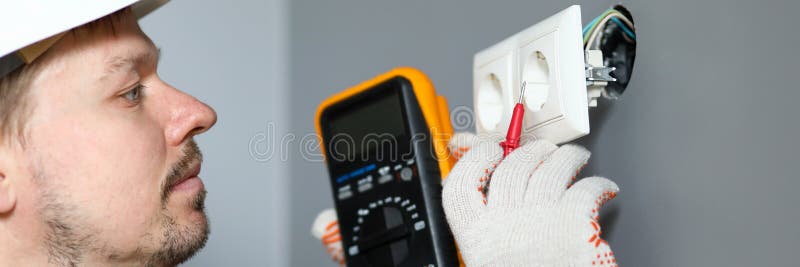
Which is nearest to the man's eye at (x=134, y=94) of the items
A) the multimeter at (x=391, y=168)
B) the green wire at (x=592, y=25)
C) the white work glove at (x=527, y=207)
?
the multimeter at (x=391, y=168)

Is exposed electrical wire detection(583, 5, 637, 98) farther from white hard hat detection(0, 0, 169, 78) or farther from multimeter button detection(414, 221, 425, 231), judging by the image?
white hard hat detection(0, 0, 169, 78)

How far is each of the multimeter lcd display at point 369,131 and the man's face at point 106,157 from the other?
0.58ft

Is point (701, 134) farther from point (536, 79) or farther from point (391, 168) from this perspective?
point (391, 168)

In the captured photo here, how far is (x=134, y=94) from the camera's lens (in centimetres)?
85

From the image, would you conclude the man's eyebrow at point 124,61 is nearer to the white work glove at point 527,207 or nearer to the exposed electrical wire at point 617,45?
the white work glove at point 527,207

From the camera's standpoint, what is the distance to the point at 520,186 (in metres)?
0.76

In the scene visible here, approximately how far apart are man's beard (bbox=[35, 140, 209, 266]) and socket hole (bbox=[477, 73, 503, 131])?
1.00 feet

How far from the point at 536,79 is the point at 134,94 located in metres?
0.40

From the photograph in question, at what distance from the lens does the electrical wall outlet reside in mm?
733

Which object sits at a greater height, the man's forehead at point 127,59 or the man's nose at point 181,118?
the man's forehead at point 127,59

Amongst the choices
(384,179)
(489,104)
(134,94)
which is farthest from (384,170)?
(134,94)

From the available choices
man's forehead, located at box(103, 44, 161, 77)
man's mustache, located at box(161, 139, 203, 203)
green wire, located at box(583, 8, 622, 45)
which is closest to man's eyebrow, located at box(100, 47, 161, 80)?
man's forehead, located at box(103, 44, 161, 77)

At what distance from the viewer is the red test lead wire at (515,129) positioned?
79 cm

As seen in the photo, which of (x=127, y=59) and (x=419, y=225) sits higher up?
(x=127, y=59)
